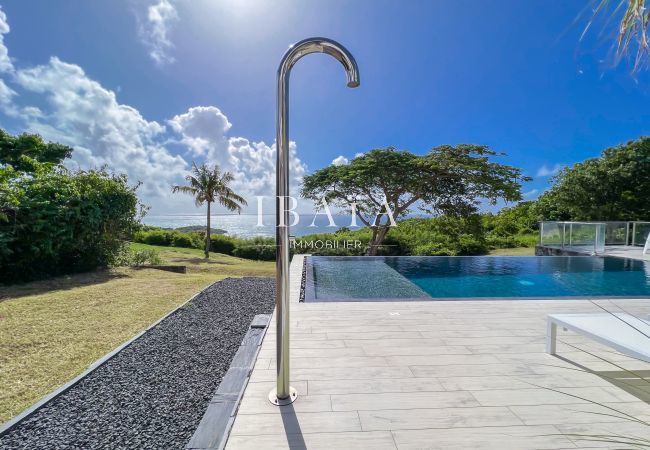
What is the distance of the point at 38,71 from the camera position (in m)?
9.36

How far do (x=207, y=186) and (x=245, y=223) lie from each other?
2.99 m

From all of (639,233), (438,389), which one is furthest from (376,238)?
(438,389)

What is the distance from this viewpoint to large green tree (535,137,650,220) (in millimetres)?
15305

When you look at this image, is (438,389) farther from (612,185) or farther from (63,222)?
(612,185)

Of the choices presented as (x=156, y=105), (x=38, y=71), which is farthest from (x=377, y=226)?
(x=38, y=71)

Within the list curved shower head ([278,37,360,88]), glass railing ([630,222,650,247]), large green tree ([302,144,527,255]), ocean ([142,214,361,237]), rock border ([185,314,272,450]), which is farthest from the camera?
ocean ([142,214,361,237])

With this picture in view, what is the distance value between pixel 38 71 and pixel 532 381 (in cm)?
1346

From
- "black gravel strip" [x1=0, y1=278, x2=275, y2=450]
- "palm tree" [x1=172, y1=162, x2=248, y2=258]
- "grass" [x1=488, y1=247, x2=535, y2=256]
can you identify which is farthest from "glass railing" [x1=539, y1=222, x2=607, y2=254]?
"palm tree" [x1=172, y1=162, x2=248, y2=258]

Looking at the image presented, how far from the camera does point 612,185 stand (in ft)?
51.5

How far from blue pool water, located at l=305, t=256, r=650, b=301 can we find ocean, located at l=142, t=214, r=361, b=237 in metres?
2.47

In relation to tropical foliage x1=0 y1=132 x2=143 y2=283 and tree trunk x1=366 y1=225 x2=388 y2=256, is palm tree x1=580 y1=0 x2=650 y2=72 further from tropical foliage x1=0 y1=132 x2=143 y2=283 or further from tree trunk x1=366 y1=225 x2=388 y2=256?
tree trunk x1=366 y1=225 x2=388 y2=256

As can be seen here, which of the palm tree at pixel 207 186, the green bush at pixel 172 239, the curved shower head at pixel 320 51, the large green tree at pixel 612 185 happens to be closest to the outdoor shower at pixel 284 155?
the curved shower head at pixel 320 51

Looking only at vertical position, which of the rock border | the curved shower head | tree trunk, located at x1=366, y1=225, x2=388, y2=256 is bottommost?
the rock border

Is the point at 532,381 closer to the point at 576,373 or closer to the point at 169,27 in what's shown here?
the point at 576,373
